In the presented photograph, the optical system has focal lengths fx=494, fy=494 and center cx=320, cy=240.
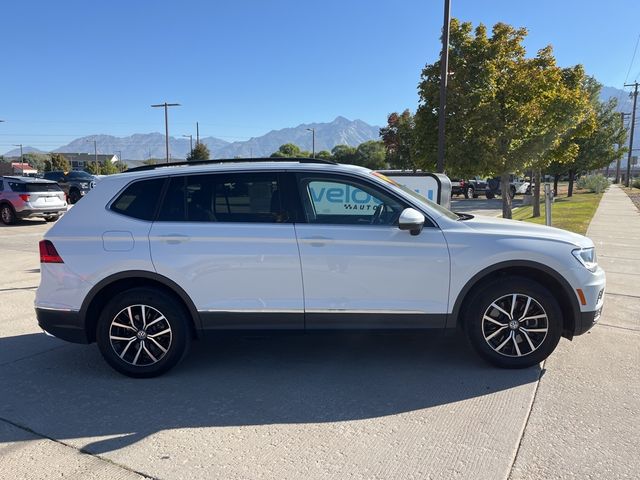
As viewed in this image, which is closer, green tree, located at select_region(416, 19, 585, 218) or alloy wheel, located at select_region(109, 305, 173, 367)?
alloy wheel, located at select_region(109, 305, 173, 367)

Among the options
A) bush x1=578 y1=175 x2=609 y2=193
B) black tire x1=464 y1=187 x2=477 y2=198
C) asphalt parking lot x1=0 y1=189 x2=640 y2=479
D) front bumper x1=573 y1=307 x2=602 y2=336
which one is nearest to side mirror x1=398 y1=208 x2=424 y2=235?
asphalt parking lot x1=0 y1=189 x2=640 y2=479

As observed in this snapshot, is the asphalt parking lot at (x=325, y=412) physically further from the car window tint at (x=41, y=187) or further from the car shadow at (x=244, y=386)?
the car window tint at (x=41, y=187)

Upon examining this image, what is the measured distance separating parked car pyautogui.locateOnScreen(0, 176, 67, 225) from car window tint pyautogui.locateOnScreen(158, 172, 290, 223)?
1447cm

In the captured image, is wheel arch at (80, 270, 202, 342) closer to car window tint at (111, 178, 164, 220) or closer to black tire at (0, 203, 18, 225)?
car window tint at (111, 178, 164, 220)

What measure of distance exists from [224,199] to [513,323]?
2.62 m

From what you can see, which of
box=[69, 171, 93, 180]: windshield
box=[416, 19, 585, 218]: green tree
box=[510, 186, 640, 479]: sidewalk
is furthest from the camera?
box=[69, 171, 93, 180]: windshield

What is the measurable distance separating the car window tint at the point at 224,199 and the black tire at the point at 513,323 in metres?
1.78

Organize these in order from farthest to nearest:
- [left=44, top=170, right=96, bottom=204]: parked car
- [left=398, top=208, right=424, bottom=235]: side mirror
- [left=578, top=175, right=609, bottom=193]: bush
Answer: [left=578, top=175, right=609, bottom=193]: bush → [left=44, top=170, right=96, bottom=204]: parked car → [left=398, top=208, right=424, bottom=235]: side mirror

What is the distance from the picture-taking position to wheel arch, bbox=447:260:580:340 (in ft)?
13.1

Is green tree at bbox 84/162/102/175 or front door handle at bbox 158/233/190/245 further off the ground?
green tree at bbox 84/162/102/175

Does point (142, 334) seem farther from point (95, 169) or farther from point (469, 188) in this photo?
point (95, 169)

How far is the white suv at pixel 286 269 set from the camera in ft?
13.0

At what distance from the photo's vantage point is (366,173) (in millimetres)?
4188

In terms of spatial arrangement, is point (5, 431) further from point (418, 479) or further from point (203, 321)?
point (418, 479)
